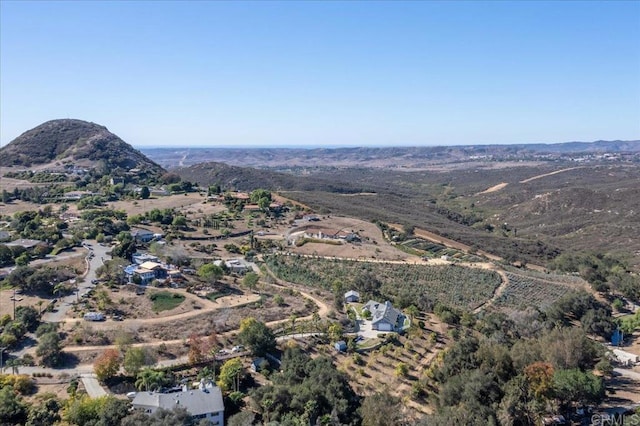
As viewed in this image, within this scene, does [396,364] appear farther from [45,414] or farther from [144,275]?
[144,275]

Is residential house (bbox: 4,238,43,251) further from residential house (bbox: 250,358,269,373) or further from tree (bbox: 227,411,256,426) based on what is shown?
tree (bbox: 227,411,256,426)

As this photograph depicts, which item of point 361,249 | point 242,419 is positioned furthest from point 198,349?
point 361,249

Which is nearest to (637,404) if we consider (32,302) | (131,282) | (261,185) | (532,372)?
(532,372)

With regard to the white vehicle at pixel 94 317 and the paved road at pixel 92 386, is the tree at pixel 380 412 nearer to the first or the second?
the paved road at pixel 92 386

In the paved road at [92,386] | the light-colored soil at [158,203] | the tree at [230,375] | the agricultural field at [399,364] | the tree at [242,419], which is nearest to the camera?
the tree at [242,419]

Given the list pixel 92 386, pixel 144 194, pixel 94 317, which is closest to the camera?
pixel 92 386

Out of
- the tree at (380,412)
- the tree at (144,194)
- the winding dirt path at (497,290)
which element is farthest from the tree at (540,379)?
the tree at (144,194)
